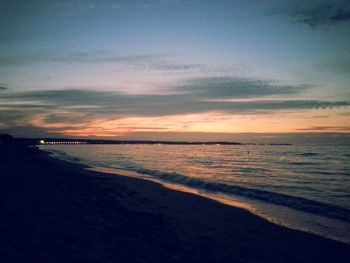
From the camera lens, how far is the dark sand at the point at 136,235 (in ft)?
21.3

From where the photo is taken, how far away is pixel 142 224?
9.41 m

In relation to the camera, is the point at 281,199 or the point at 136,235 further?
the point at 281,199

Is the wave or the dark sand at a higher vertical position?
the dark sand

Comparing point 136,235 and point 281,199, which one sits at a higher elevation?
point 136,235

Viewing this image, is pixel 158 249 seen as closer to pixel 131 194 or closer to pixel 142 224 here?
pixel 142 224

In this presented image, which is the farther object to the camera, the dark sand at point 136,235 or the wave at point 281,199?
the wave at point 281,199

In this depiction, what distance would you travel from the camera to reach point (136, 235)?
8.08m

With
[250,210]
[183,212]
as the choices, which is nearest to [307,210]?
[250,210]

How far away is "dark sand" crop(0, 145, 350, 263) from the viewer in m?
6.48

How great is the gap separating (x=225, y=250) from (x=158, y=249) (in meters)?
1.80

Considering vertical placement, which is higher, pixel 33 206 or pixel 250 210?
pixel 33 206

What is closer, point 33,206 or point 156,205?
point 33,206

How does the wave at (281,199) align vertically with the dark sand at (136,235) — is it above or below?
below

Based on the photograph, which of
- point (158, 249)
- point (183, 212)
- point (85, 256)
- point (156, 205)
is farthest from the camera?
point (156, 205)
